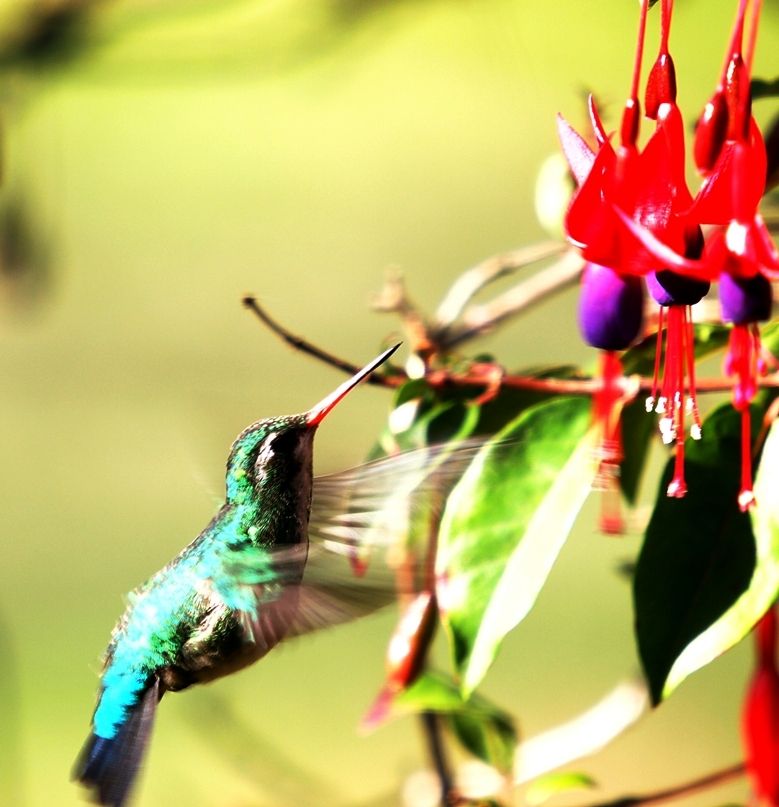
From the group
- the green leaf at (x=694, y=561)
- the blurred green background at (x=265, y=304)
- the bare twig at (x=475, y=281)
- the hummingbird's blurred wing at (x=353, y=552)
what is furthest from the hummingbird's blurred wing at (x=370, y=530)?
the blurred green background at (x=265, y=304)

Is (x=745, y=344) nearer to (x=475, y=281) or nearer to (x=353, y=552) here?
(x=353, y=552)

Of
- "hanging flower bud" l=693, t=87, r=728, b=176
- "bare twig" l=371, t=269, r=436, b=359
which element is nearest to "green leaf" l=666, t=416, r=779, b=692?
"hanging flower bud" l=693, t=87, r=728, b=176

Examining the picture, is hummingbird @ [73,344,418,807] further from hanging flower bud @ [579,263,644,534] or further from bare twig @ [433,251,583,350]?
bare twig @ [433,251,583,350]

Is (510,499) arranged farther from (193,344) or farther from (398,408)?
(193,344)

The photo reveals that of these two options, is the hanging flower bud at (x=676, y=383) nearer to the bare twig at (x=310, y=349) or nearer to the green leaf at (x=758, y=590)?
the green leaf at (x=758, y=590)

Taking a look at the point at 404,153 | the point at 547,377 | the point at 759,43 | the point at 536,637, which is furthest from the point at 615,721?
the point at 404,153
